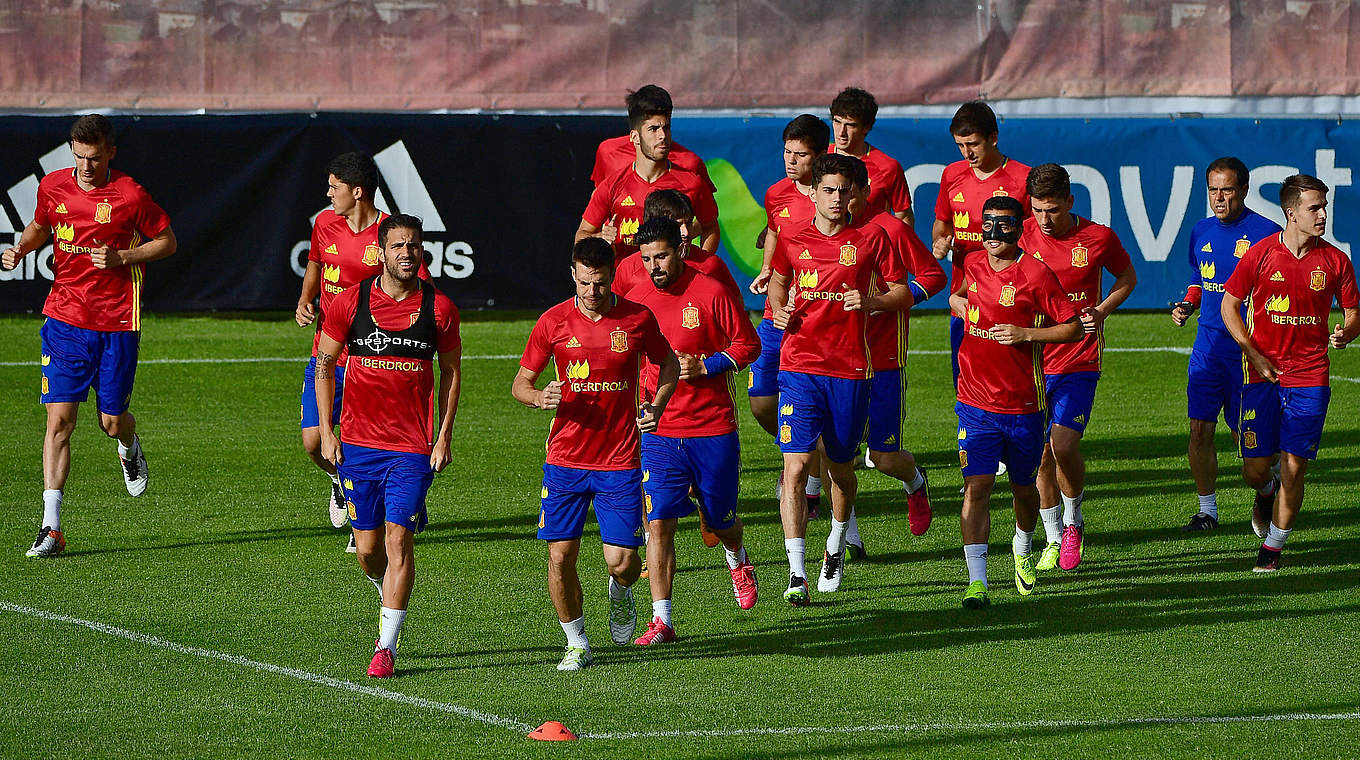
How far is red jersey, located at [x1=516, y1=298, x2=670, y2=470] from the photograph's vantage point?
8094 millimetres

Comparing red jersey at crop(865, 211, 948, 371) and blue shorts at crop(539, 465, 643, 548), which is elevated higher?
red jersey at crop(865, 211, 948, 371)

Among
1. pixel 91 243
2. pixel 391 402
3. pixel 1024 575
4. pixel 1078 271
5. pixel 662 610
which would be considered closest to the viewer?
pixel 391 402

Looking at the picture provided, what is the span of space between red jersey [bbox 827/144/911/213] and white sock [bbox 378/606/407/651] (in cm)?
486

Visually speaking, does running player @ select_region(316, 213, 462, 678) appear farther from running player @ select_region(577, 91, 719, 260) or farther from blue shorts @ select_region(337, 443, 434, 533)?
running player @ select_region(577, 91, 719, 260)

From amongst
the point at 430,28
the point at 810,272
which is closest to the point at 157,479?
the point at 810,272

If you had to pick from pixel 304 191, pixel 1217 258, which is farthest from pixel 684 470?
pixel 304 191

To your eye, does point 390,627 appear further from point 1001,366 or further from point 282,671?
point 1001,366

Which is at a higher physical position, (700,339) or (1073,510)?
(700,339)

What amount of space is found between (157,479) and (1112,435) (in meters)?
7.76

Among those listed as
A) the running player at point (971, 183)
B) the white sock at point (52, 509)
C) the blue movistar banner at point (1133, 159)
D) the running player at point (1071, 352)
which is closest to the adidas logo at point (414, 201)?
the blue movistar banner at point (1133, 159)

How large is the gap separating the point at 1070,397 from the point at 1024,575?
1.33m

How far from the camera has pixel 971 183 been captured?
1171cm

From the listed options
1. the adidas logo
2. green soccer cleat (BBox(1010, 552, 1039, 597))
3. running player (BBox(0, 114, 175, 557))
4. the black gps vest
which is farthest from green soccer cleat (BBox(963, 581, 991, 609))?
the adidas logo

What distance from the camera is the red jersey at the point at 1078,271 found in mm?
10602
